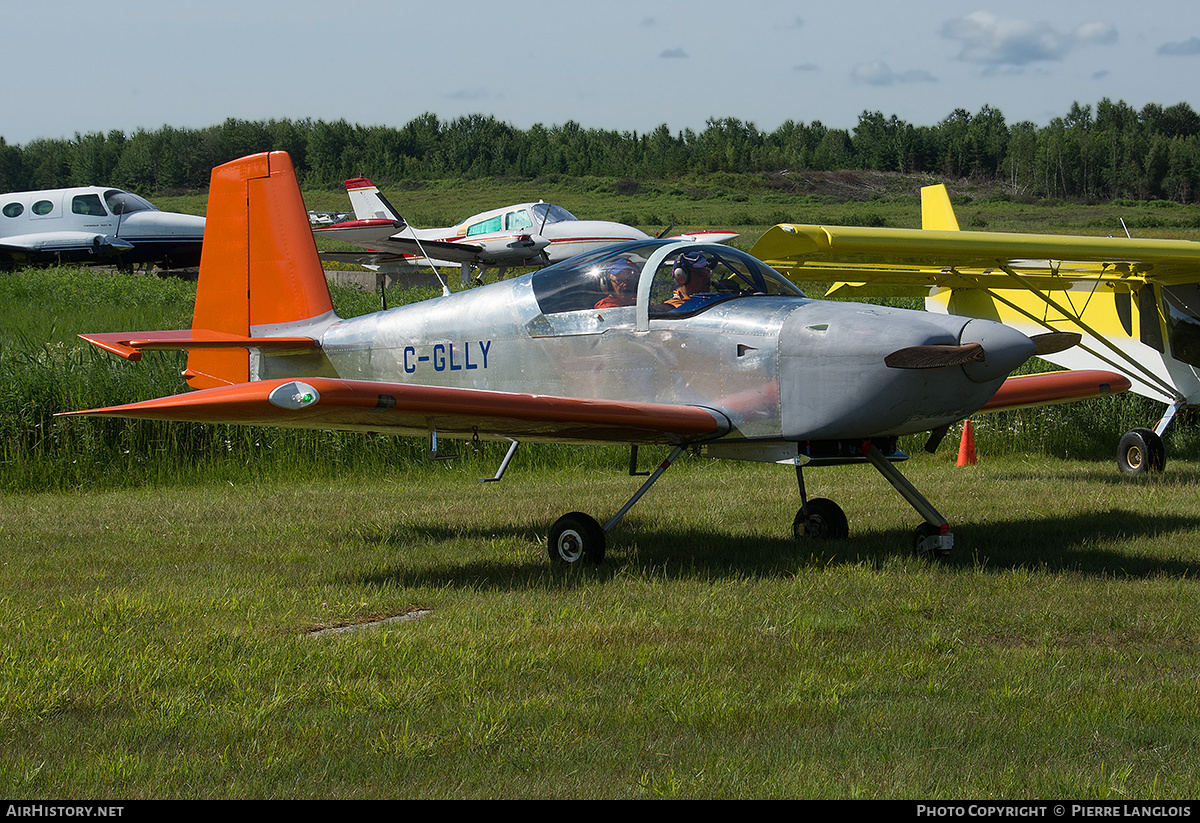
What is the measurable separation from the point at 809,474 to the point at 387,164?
380 feet

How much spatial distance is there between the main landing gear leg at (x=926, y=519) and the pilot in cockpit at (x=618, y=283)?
73.2 inches

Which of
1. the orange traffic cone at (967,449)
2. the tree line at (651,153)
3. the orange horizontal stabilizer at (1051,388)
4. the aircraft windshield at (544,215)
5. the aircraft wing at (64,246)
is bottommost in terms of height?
the orange traffic cone at (967,449)

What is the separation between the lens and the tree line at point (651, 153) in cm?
11300

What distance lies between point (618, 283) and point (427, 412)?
6.07 ft

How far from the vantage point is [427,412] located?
5.80 m

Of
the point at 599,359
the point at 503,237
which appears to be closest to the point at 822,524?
the point at 599,359

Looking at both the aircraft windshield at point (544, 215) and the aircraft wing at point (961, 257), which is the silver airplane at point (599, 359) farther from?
the aircraft windshield at point (544, 215)

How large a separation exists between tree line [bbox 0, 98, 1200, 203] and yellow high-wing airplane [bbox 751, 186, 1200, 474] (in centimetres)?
9922

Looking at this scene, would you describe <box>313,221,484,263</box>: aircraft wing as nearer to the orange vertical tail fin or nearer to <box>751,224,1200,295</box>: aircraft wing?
<box>751,224,1200,295</box>: aircraft wing

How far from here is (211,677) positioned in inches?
164

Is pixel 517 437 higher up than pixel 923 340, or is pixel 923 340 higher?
pixel 923 340

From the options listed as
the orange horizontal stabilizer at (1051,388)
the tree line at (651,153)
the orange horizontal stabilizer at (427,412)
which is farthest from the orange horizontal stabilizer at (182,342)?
the tree line at (651,153)

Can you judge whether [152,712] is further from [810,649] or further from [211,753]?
[810,649]

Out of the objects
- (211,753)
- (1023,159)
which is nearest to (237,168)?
(211,753)
